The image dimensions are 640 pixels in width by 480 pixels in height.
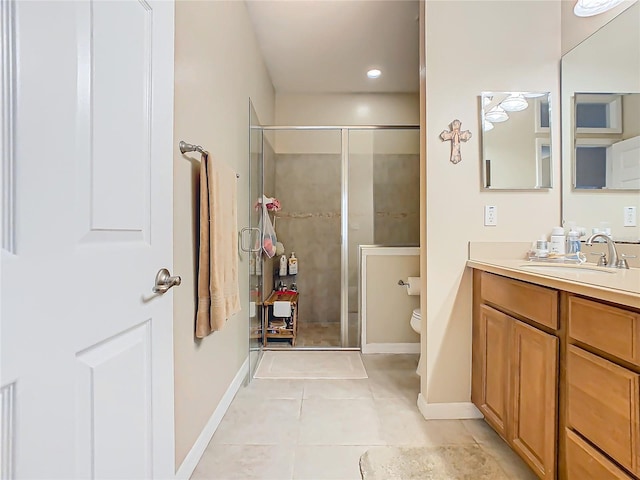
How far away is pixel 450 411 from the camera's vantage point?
214 cm

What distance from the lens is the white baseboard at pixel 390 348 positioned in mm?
3337

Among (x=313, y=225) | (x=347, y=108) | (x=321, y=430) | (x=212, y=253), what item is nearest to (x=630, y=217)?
(x=321, y=430)

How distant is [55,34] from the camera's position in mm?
624

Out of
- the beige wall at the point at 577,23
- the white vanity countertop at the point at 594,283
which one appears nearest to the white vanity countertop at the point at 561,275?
the white vanity countertop at the point at 594,283

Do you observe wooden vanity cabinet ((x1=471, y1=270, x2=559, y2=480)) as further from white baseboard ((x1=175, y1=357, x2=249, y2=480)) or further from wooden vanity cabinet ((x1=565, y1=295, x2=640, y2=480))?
white baseboard ((x1=175, y1=357, x2=249, y2=480))

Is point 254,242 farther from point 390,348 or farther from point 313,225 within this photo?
point 390,348

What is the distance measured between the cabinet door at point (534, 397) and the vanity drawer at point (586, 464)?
3.5 inches

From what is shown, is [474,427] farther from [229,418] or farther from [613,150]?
[613,150]

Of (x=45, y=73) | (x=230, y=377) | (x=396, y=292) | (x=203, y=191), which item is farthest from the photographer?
(x=396, y=292)

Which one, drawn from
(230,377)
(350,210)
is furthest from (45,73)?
(350,210)

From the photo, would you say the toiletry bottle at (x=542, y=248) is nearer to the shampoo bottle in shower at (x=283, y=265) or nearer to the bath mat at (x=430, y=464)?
the bath mat at (x=430, y=464)

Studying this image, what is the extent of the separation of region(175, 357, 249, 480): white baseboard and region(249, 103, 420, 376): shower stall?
78 cm

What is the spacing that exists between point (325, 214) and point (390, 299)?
1.05 m

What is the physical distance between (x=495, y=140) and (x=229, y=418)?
85.7 inches
